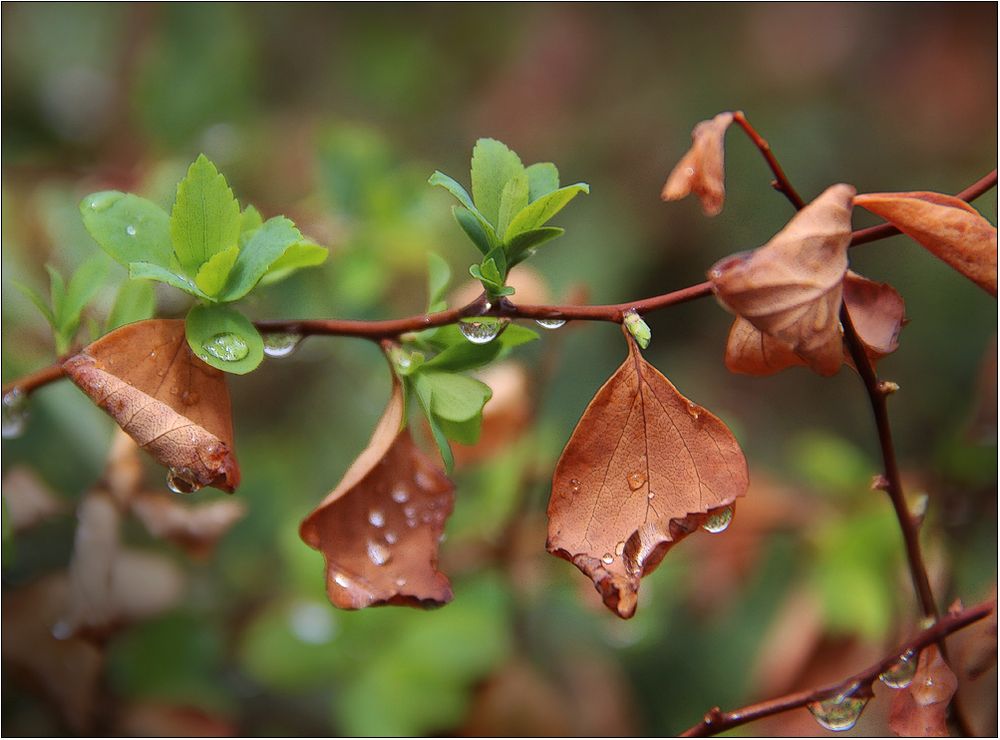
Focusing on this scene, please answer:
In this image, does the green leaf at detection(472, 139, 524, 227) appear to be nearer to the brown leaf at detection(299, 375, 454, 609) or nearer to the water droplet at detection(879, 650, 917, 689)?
the brown leaf at detection(299, 375, 454, 609)

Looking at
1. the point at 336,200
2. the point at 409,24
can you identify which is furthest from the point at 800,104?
the point at 336,200

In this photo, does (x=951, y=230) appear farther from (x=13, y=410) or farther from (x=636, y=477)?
(x=13, y=410)

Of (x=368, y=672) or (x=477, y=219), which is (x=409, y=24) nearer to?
(x=368, y=672)

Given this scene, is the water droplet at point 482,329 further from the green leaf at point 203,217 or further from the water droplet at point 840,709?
the water droplet at point 840,709

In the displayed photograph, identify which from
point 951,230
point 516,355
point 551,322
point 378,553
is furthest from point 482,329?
point 516,355

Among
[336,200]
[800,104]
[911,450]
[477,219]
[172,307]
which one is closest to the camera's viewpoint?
[477,219]

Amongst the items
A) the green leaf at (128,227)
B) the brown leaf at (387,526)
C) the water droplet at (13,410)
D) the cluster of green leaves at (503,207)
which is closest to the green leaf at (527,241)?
the cluster of green leaves at (503,207)
